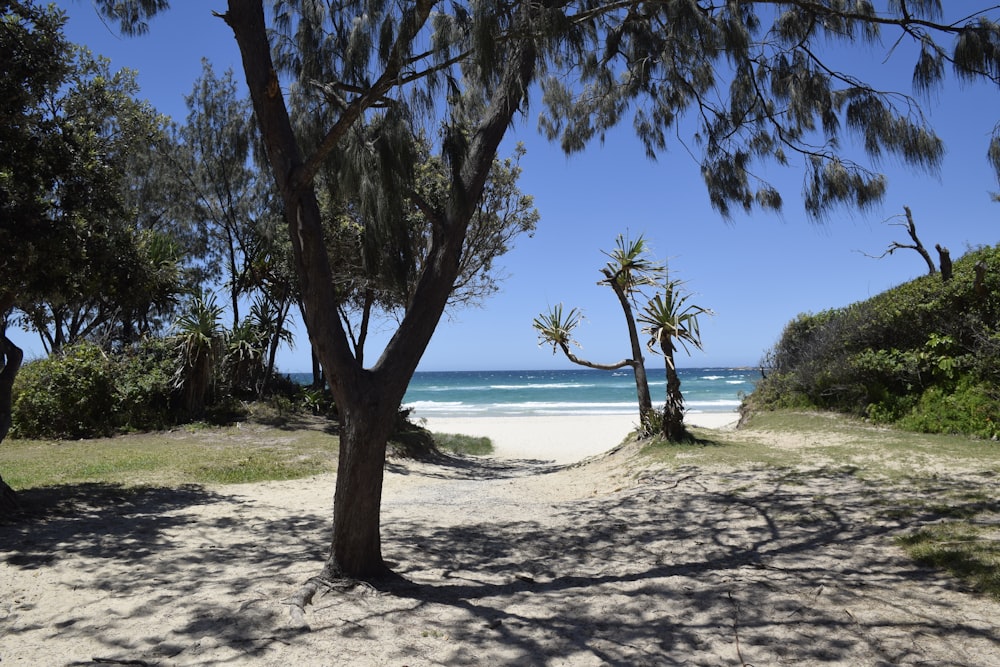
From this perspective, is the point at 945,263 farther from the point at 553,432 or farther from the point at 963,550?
the point at 553,432

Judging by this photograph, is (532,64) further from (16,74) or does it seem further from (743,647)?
(16,74)

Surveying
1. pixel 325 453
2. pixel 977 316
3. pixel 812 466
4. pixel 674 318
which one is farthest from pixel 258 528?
pixel 977 316

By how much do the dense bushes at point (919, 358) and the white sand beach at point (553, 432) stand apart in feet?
10.8

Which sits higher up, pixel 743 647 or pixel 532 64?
pixel 532 64

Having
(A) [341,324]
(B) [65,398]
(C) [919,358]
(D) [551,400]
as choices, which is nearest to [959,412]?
(C) [919,358]

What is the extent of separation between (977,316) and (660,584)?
10.0 meters

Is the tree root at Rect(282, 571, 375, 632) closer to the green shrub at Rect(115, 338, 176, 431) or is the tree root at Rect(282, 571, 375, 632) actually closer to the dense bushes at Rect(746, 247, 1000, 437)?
the dense bushes at Rect(746, 247, 1000, 437)

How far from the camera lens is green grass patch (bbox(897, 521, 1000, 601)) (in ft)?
13.0

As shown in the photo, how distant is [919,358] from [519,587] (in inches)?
398

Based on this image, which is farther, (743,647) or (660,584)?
(660,584)

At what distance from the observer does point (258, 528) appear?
656 cm

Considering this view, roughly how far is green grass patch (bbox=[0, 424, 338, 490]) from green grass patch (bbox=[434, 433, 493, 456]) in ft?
17.6

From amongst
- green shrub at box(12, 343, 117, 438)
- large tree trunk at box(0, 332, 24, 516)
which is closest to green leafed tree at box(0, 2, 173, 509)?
large tree trunk at box(0, 332, 24, 516)

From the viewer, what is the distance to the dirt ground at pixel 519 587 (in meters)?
3.49
